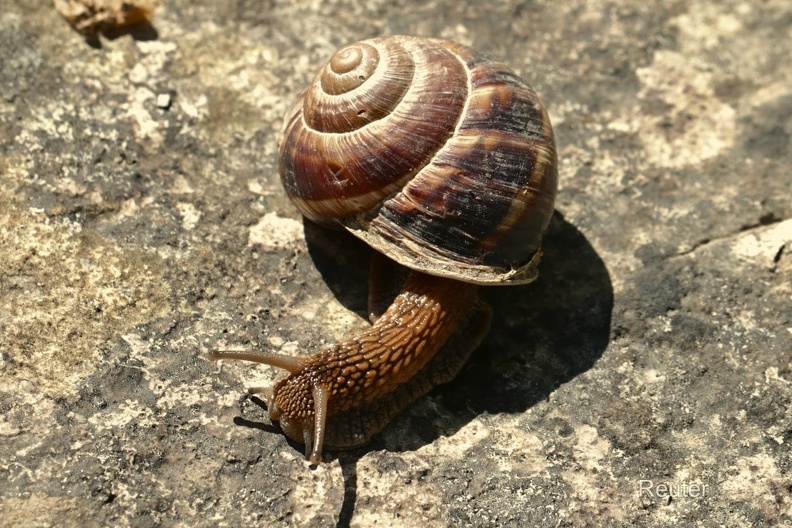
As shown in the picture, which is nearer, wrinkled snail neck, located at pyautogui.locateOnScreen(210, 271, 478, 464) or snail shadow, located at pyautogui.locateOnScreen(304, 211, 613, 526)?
wrinkled snail neck, located at pyautogui.locateOnScreen(210, 271, 478, 464)

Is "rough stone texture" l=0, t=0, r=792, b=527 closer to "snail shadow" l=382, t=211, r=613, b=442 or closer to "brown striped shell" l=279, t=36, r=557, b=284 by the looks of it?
"snail shadow" l=382, t=211, r=613, b=442

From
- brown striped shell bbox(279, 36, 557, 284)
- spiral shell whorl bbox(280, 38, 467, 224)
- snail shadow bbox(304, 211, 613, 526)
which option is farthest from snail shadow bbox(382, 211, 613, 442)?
spiral shell whorl bbox(280, 38, 467, 224)

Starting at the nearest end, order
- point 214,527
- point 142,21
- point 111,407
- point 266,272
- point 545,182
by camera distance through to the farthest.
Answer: point 214,527 → point 111,407 → point 545,182 → point 266,272 → point 142,21

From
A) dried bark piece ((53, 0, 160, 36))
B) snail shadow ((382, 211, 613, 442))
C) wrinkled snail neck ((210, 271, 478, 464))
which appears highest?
dried bark piece ((53, 0, 160, 36))

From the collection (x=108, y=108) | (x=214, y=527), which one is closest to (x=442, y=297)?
(x=214, y=527)

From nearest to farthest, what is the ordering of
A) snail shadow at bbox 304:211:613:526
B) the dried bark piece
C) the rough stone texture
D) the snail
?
Answer: 1. the rough stone texture
2. the snail
3. snail shadow at bbox 304:211:613:526
4. the dried bark piece

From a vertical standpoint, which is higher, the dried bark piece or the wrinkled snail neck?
the dried bark piece

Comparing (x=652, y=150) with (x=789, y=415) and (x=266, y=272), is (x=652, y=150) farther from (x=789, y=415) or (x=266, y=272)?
(x=266, y=272)

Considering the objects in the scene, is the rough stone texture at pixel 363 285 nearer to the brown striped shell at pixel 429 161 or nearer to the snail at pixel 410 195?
the snail at pixel 410 195

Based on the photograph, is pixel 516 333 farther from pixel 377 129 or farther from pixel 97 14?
pixel 97 14
